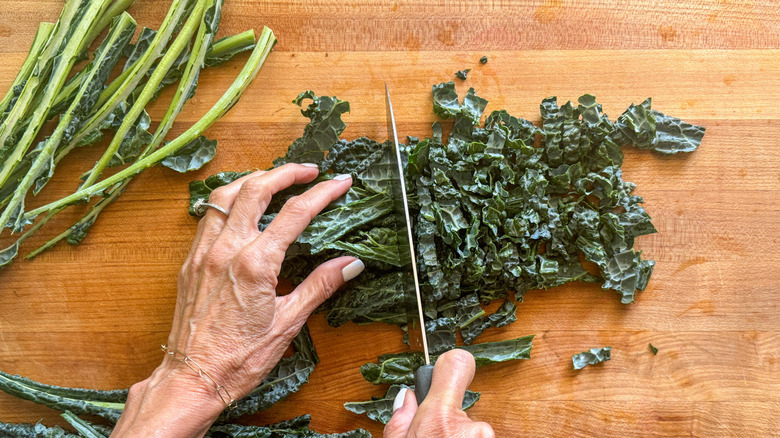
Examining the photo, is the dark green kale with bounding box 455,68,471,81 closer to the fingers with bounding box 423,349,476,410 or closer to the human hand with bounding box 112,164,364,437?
the human hand with bounding box 112,164,364,437

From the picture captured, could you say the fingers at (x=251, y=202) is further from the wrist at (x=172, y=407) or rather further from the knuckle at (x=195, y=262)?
the wrist at (x=172, y=407)

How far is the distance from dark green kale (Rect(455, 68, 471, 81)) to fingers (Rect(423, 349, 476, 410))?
1562 millimetres

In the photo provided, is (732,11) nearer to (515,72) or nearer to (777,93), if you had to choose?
(777,93)

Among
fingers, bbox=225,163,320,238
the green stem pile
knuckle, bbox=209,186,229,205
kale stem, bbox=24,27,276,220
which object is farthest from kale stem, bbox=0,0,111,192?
fingers, bbox=225,163,320,238

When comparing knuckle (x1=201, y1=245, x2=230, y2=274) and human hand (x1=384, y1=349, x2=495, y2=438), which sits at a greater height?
knuckle (x1=201, y1=245, x2=230, y2=274)

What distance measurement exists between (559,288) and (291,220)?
58.7 inches

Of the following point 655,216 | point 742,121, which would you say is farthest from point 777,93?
point 655,216

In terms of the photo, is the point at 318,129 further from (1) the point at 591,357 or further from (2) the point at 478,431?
(1) the point at 591,357

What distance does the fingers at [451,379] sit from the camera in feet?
6.27

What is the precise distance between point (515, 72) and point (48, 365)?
302 cm

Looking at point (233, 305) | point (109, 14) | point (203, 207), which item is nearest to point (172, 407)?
point (233, 305)

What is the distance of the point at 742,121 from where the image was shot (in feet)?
9.39

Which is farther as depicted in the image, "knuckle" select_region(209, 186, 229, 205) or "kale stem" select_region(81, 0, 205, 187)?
"kale stem" select_region(81, 0, 205, 187)

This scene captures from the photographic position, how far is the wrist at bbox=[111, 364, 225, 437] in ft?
7.39
